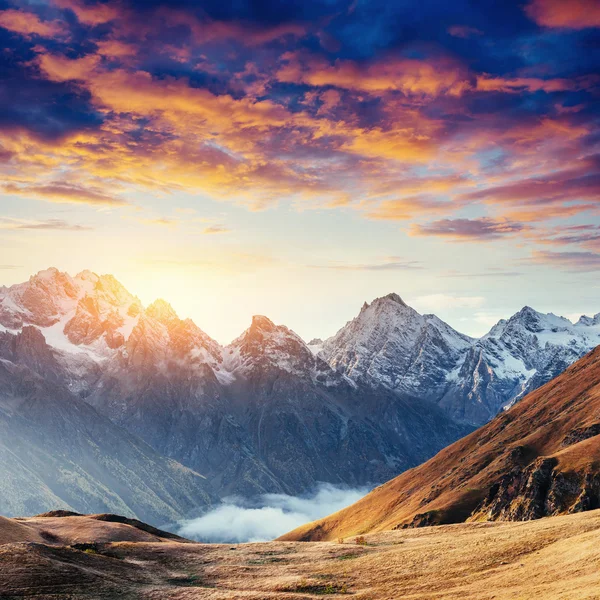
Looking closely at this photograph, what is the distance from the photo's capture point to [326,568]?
6606cm

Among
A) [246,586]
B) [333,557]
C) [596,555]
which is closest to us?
[596,555]

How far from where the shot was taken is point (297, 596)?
2098 inches

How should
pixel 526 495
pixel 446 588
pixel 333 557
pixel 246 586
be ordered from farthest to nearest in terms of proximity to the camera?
pixel 526 495
pixel 333 557
pixel 246 586
pixel 446 588

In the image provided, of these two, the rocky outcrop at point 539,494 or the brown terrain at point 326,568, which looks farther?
the rocky outcrop at point 539,494

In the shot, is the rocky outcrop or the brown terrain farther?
the rocky outcrop

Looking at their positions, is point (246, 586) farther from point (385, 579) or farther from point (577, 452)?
point (577, 452)

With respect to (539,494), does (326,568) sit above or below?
above

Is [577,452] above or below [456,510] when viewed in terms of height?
above

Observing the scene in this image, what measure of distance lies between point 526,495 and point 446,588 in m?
135

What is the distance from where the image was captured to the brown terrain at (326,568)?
49.0 metres

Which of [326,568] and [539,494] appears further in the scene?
[539,494]

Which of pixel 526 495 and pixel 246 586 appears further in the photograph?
pixel 526 495

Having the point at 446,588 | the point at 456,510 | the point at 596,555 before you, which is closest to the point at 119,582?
the point at 446,588

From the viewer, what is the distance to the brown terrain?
49.0 m
